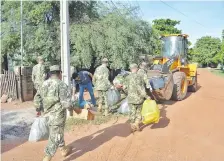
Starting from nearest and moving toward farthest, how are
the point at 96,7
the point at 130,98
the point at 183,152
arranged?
the point at 183,152 < the point at 130,98 < the point at 96,7

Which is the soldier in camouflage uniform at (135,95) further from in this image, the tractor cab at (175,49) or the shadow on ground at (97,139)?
the tractor cab at (175,49)

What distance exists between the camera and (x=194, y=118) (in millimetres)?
7879

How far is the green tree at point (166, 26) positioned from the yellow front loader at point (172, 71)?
3320cm

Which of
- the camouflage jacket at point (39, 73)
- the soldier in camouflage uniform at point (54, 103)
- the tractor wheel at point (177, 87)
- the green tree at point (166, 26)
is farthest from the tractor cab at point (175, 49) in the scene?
the green tree at point (166, 26)

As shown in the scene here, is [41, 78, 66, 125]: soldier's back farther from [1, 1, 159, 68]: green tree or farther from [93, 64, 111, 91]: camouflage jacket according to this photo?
[1, 1, 159, 68]: green tree

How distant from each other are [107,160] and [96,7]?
13.2 metres

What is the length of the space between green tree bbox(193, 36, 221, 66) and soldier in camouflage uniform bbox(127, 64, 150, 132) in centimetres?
6873

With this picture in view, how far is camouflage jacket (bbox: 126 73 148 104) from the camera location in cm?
640

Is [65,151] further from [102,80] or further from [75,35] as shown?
[75,35]

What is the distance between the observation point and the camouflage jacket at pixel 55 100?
459 centimetres

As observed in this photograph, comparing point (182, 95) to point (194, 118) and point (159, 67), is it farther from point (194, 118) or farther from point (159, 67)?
point (194, 118)

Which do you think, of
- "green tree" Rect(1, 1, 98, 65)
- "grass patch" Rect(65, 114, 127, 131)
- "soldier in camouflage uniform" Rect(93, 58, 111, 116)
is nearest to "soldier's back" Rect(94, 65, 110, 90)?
"soldier in camouflage uniform" Rect(93, 58, 111, 116)

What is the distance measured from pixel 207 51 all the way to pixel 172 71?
66042 mm

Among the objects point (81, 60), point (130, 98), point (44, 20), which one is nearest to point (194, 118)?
point (130, 98)
